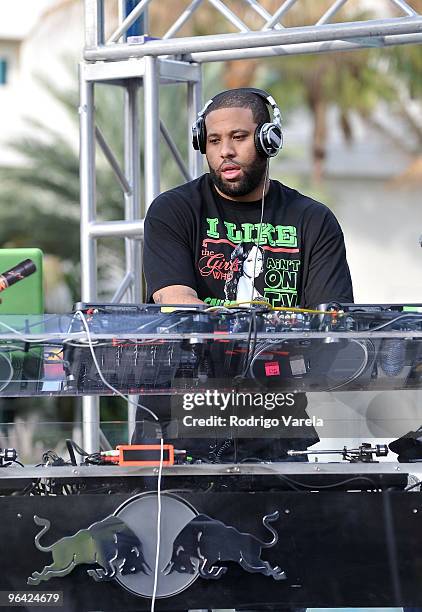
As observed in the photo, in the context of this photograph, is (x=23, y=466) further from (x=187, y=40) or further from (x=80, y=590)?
(x=187, y=40)

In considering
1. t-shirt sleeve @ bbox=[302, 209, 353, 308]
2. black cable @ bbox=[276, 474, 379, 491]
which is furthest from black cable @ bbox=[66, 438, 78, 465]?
t-shirt sleeve @ bbox=[302, 209, 353, 308]

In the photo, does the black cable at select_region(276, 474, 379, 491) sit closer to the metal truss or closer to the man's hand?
the man's hand

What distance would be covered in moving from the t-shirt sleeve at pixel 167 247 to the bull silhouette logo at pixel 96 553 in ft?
3.17

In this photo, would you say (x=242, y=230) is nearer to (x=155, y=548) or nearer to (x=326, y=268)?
(x=326, y=268)

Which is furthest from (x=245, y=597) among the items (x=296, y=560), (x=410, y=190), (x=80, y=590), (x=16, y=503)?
(x=410, y=190)

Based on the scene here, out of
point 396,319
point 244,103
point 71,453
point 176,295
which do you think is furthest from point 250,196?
point 71,453

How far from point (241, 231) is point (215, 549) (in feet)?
4.13

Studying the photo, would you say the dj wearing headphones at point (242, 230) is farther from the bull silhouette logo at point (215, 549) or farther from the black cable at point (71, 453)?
the bull silhouette logo at point (215, 549)

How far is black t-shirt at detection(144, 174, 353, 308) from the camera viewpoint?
3760 millimetres

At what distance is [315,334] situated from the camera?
9.61 feet

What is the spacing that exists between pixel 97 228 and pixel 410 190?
1903cm

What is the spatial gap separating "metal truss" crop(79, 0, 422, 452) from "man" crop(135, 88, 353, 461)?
1.17 m

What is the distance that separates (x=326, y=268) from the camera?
3.84 m

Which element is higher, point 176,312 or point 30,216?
point 30,216
